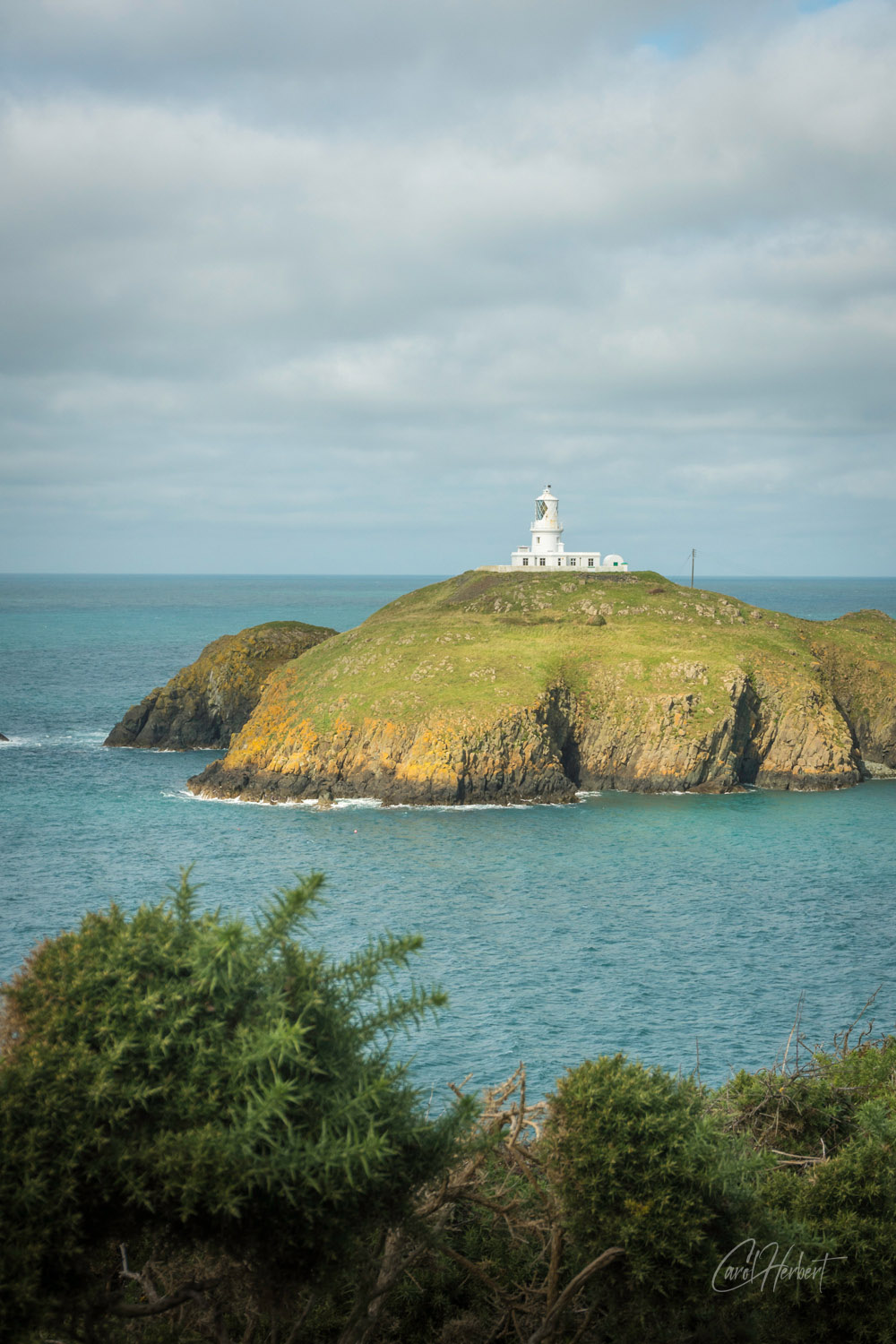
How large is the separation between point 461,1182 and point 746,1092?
9.57 meters

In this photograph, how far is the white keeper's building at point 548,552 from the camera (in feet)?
380

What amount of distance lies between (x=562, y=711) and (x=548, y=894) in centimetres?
3066

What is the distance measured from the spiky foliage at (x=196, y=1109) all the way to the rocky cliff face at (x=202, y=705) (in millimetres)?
87818

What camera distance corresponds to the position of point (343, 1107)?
1002cm

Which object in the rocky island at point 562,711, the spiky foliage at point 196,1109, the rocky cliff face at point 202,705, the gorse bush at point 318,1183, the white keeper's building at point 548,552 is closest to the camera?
the spiky foliage at point 196,1109

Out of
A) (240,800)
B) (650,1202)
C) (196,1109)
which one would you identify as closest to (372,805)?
(240,800)

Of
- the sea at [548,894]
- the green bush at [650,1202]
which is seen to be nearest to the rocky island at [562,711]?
the sea at [548,894]

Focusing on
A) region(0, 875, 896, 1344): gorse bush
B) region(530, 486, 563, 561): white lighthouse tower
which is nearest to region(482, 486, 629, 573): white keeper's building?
region(530, 486, 563, 561): white lighthouse tower

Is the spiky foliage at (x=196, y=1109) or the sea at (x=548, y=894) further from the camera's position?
A: the sea at (x=548, y=894)

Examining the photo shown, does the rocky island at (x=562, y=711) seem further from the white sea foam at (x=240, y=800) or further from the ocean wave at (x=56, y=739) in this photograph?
the ocean wave at (x=56, y=739)

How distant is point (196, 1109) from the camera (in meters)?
10.1

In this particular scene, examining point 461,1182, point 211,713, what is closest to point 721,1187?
point 461,1182

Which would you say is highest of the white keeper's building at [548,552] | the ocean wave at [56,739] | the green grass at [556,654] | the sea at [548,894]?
the white keeper's building at [548,552]

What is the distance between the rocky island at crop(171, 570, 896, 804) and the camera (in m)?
75.9
